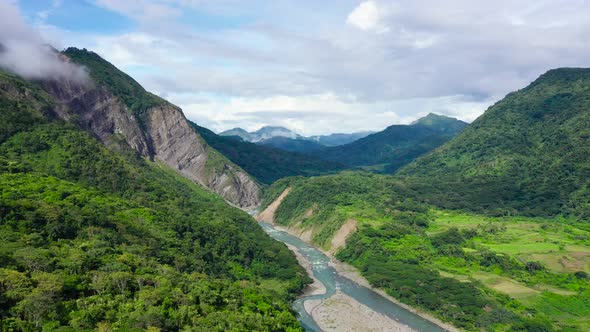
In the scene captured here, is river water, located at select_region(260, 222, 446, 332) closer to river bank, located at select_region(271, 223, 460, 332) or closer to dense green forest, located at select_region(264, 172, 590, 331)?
river bank, located at select_region(271, 223, 460, 332)

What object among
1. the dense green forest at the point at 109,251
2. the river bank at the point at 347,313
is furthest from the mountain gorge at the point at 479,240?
the dense green forest at the point at 109,251

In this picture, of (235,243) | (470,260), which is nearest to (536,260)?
(470,260)

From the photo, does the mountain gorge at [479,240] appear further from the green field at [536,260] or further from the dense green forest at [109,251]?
the dense green forest at [109,251]

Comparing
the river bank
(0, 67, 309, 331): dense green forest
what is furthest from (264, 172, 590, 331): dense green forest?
(0, 67, 309, 331): dense green forest

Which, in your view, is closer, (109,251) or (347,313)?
(109,251)

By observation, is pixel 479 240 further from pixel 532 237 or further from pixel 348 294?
pixel 348 294

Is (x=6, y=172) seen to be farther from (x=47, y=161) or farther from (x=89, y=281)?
(x=89, y=281)
